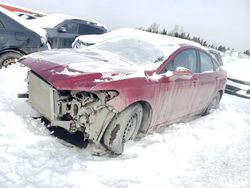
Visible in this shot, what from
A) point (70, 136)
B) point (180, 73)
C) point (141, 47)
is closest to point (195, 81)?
point (180, 73)

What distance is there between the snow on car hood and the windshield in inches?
287

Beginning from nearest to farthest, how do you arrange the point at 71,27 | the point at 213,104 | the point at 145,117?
the point at 145,117 < the point at 213,104 < the point at 71,27

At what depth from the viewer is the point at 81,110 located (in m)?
4.51

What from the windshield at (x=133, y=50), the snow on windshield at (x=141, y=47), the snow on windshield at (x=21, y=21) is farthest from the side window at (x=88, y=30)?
the windshield at (x=133, y=50)

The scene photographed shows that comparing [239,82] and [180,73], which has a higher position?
[180,73]

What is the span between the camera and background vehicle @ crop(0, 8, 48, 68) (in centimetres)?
762

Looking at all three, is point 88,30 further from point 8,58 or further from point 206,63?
point 206,63

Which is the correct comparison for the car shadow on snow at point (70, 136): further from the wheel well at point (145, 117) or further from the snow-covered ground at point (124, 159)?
the wheel well at point (145, 117)

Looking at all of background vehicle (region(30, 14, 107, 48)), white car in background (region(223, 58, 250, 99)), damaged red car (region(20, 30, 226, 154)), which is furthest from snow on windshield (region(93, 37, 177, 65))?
background vehicle (region(30, 14, 107, 48))

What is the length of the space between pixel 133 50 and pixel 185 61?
38.2 inches

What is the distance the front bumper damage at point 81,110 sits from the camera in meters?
4.49

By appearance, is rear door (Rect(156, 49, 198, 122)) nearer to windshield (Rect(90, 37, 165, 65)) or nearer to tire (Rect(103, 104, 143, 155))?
windshield (Rect(90, 37, 165, 65))

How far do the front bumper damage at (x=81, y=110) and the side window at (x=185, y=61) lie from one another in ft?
4.79

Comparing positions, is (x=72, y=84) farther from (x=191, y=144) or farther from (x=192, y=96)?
(x=192, y=96)
